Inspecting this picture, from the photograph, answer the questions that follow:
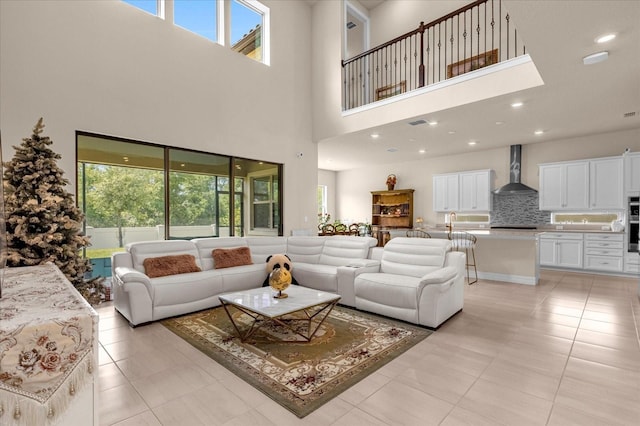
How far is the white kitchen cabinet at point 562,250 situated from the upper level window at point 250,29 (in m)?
7.18

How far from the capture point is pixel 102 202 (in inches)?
179

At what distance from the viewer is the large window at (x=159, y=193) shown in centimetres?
446

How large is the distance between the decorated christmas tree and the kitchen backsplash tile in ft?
27.9

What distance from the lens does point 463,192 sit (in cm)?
830

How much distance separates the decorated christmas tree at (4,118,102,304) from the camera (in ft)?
9.37

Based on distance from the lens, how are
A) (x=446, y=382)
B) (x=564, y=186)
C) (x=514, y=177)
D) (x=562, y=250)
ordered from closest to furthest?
(x=446, y=382) → (x=562, y=250) → (x=564, y=186) → (x=514, y=177)

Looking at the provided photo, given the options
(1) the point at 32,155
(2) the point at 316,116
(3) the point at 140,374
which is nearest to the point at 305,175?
(2) the point at 316,116

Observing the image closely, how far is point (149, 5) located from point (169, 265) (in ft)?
13.3

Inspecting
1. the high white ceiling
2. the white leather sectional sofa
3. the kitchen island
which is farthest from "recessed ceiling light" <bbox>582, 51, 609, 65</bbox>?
the kitchen island

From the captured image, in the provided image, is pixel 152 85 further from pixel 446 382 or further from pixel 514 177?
pixel 514 177

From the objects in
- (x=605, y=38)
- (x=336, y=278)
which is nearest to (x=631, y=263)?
(x=605, y=38)

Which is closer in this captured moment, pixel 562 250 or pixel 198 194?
pixel 198 194

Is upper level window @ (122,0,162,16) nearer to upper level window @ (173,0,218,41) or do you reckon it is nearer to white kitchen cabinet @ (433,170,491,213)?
upper level window @ (173,0,218,41)

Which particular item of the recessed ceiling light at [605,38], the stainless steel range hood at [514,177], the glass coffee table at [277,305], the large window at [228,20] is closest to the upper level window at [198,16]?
the large window at [228,20]
